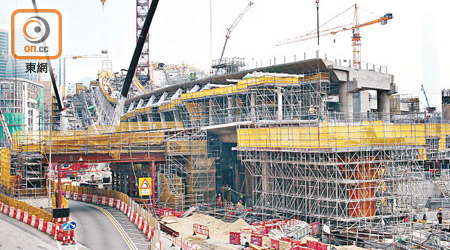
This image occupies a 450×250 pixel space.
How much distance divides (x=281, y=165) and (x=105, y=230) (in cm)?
1344

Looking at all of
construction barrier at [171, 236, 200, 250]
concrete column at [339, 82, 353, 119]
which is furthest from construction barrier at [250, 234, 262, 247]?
concrete column at [339, 82, 353, 119]

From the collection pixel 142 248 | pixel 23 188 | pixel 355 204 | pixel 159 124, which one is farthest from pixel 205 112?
pixel 142 248

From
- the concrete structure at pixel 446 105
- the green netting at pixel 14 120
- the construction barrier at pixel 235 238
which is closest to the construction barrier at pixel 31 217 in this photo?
the construction barrier at pixel 235 238

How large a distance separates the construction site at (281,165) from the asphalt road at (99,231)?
3750 millimetres

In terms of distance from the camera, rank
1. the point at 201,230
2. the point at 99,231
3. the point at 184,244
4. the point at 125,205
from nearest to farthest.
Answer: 1. the point at 184,244
2. the point at 99,231
3. the point at 201,230
4. the point at 125,205

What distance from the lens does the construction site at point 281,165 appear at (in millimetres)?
29984

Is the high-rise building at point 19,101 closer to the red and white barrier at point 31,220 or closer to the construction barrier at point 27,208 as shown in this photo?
the construction barrier at point 27,208

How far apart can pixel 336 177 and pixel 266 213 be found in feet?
25.4

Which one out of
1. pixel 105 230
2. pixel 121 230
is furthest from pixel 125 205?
pixel 121 230

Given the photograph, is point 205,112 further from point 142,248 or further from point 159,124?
point 142,248

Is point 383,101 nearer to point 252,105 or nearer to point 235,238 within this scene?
point 252,105

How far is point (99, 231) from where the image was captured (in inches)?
1134

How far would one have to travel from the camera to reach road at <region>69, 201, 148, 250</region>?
25391mm

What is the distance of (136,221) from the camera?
30328mm
